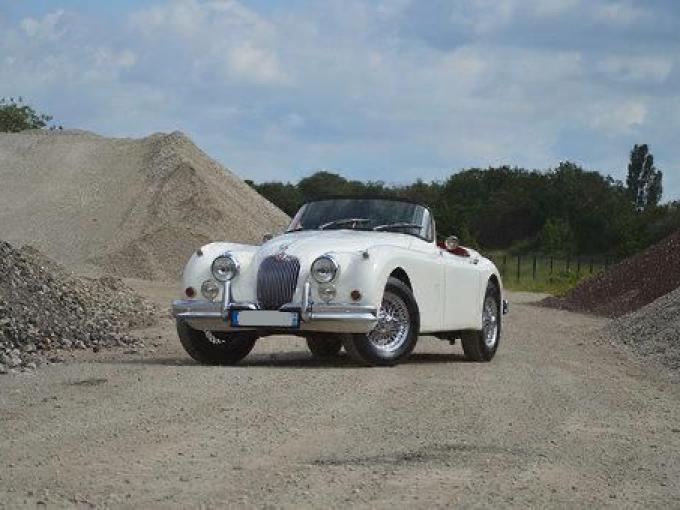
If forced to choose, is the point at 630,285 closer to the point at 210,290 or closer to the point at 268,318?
the point at 210,290

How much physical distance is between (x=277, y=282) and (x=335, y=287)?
0.61 meters

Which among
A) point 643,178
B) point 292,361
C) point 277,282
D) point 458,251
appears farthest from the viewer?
point 643,178

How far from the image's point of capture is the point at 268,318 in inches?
499

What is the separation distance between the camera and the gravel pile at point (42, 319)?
47.9 feet

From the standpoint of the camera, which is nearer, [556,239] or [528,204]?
[556,239]

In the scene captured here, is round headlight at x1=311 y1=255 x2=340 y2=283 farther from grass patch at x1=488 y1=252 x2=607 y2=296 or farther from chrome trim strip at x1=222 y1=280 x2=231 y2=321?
grass patch at x1=488 y1=252 x2=607 y2=296

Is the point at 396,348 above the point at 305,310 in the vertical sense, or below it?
below

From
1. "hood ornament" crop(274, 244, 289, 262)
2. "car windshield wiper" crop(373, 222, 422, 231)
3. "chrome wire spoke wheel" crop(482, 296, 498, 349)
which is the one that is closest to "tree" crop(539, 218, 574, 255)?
"chrome wire spoke wheel" crop(482, 296, 498, 349)

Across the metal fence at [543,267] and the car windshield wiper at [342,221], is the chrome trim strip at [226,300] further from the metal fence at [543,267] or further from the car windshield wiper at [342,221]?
the metal fence at [543,267]

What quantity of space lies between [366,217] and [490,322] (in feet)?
7.31

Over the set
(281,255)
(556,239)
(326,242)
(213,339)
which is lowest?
(213,339)

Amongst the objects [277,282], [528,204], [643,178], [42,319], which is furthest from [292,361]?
[643,178]

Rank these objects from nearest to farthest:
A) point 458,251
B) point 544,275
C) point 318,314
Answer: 1. point 318,314
2. point 458,251
3. point 544,275

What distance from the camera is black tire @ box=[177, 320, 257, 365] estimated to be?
1353 cm
